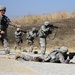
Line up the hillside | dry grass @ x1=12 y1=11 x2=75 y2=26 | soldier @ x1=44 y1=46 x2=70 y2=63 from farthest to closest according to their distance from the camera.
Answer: dry grass @ x1=12 y1=11 x2=75 y2=26, the hillside, soldier @ x1=44 y1=46 x2=70 y2=63

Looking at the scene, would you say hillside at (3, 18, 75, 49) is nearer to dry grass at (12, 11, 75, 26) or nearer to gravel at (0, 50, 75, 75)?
dry grass at (12, 11, 75, 26)

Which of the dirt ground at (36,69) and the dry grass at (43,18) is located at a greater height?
the dry grass at (43,18)

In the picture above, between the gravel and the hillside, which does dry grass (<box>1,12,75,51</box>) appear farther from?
the gravel

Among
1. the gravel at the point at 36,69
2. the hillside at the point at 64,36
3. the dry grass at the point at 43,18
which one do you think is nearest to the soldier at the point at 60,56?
the gravel at the point at 36,69

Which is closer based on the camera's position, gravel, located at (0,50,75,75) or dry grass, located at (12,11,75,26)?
gravel, located at (0,50,75,75)

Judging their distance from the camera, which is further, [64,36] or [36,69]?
[64,36]

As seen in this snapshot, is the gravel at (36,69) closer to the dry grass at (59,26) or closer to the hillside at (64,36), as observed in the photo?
the dry grass at (59,26)

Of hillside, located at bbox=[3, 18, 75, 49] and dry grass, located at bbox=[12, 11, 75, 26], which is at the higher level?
dry grass, located at bbox=[12, 11, 75, 26]

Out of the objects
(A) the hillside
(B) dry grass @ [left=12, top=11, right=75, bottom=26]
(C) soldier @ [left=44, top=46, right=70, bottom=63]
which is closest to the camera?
(C) soldier @ [left=44, top=46, right=70, bottom=63]

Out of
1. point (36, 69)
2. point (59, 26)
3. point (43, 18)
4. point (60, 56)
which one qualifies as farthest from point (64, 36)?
point (36, 69)

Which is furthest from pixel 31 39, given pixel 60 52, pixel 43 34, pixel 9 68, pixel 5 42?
pixel 9 68

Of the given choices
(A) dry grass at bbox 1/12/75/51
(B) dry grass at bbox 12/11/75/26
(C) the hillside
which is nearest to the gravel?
(A) dry grass at bbox 1/12/75/51

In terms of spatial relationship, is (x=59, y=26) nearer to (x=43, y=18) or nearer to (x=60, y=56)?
(x=43, y=18)

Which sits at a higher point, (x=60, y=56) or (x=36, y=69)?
(x=60, y=56)
